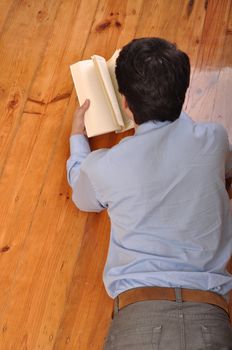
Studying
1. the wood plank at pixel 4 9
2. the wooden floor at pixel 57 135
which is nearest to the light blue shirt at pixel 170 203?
the wooden floor at pixel 57 135

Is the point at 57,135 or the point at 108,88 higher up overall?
the point at 108,88

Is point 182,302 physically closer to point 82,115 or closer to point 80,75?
point 82,115

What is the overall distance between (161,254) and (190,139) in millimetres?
239

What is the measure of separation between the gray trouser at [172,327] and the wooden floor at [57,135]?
0.21 meters

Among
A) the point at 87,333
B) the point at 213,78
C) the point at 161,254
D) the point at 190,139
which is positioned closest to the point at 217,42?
the point at 213,78

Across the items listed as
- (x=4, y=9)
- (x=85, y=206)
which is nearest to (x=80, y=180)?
(x=85, y=206)

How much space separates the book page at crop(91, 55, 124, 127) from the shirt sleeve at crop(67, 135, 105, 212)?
0.11 metres

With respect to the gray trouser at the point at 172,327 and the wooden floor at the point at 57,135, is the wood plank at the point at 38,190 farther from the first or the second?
the gray trouser at the point at 172,327

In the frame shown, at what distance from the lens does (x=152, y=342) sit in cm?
89

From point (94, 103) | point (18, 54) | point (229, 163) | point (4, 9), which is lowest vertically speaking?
point (229, 163)

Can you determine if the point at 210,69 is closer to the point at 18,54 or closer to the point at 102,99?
the point at 102,99

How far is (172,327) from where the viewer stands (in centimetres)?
89

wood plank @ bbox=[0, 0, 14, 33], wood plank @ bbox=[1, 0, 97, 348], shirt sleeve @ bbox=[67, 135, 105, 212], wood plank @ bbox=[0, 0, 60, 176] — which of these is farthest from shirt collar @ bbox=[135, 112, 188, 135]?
wood plank @ bbox=[0, 0, 14, 33]

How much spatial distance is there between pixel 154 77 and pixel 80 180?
0.31 m
